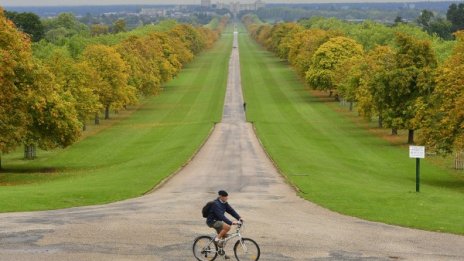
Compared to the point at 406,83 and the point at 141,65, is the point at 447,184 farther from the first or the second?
the point at 141,65

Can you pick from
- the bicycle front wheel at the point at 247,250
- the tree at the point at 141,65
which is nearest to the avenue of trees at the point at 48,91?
the tree at the point at 141,65

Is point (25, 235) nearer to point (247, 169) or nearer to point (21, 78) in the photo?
point (247, 169)

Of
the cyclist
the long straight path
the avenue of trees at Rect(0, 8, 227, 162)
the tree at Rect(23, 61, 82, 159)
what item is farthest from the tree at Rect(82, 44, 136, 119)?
the cyclist

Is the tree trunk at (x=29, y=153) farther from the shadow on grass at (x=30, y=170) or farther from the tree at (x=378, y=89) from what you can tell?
the tree at (x=378, y=89)

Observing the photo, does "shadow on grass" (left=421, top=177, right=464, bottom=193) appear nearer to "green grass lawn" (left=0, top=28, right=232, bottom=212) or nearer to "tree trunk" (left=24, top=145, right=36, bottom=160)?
"green grass lawn" (left=0, top=28, right=232, bottom=212)

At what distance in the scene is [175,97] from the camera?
146000 millimetres

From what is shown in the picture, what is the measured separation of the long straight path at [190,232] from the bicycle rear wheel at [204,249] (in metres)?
0.89

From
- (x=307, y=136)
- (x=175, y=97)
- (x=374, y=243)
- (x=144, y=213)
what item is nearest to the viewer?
(x=374, y=243)

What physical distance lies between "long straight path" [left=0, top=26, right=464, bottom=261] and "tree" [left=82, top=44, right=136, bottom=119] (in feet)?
201

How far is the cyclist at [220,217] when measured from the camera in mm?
29469

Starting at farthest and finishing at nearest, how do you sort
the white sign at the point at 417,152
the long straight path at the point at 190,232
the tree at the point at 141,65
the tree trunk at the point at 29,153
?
1. the tree at the point at 141,65
2. the tree trunk at the point at 29,153
3. the white sign at the point at 417,152
4. the long straight path at the point at 190,232

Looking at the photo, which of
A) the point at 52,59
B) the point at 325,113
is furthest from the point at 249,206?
the point at 325,113

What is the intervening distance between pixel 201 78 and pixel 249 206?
143 meters

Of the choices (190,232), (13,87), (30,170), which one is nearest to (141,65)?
(30,170)
